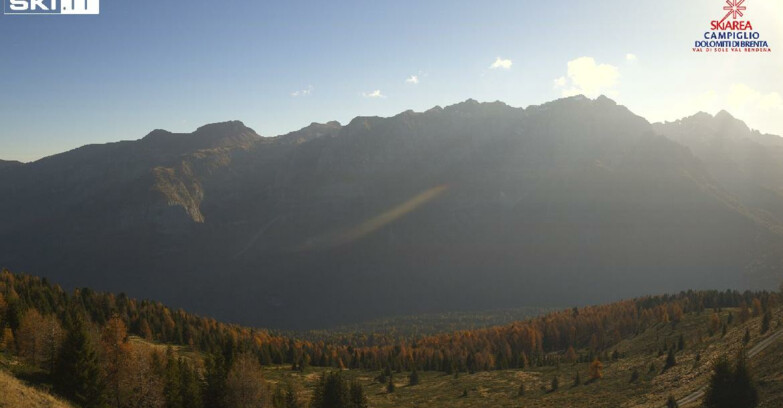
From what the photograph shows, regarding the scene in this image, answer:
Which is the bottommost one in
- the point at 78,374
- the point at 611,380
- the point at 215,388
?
the point at 611,380

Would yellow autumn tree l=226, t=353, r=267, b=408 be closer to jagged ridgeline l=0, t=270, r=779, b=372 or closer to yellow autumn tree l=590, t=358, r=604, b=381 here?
jagged ridgeline l=0, t=270, r=779, b=372

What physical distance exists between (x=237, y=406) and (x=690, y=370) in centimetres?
6872

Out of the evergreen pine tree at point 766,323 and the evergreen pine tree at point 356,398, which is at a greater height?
the evergreen pine tree at point 766,323

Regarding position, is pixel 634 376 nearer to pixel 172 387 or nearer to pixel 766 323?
pixel 766 323

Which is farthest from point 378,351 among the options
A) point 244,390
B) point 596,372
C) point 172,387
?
point 172,387

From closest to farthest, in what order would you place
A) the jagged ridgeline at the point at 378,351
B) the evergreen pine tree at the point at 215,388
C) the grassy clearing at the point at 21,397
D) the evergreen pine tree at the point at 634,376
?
1. the grassy clearing at the point at 21,397
2. the evergreen pine tree at the point at 215,388
3. the evergreen pine tree at the point at 634,376
4. the jagged ridgeline at the point at 378,351

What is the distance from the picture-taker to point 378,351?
584 ft

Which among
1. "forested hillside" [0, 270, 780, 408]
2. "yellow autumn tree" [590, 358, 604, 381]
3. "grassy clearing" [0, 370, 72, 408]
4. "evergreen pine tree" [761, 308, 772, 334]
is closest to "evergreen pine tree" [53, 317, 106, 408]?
"forested hillside" [0, 270, 780, 408]

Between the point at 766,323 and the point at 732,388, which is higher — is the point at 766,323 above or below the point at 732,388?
above

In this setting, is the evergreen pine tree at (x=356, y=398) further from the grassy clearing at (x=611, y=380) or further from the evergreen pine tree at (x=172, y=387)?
the evergreen pine tree at (x=172, y=387)

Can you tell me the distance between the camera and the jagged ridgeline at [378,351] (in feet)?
349

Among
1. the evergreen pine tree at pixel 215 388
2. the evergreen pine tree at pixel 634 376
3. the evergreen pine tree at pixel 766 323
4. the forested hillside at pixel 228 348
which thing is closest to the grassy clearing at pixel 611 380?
the evergreen pine tree at pixel 634 376

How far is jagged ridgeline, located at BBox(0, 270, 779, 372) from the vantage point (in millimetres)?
106250

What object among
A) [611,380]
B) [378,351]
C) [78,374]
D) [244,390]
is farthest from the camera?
[378,351]
